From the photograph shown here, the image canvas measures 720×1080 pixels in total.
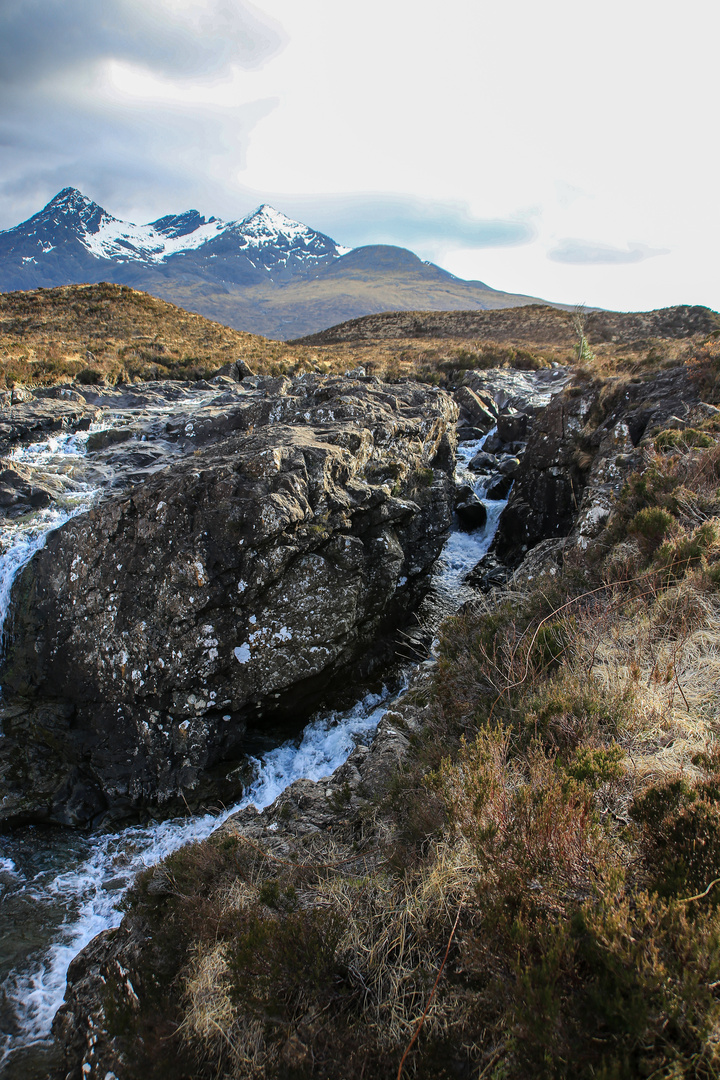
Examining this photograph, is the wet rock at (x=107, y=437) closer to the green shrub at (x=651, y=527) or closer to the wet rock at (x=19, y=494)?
the wet rock at (x=19, y=494)

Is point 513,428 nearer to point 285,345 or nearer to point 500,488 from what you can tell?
point 500,488

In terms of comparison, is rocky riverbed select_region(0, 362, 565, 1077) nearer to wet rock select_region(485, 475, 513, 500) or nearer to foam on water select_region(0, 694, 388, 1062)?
foam on water select_region(0, 694, 388, 1062)

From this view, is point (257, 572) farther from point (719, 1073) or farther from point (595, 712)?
point (719, 1073)

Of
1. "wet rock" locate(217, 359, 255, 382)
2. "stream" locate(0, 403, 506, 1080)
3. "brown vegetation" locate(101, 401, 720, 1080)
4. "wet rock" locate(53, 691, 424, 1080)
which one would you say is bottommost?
"stream" locate(0, 403, 506, 1080)

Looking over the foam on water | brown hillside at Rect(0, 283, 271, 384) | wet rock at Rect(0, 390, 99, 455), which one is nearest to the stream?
the foam on water

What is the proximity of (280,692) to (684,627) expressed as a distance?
5596mm

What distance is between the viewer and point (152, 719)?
281 inches

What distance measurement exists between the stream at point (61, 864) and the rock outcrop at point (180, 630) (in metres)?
0.33

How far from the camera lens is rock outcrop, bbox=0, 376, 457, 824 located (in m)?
7.09

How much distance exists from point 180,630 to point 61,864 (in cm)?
331

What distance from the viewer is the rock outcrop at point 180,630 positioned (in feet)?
23.3

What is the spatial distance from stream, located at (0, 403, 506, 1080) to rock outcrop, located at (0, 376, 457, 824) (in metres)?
0.33

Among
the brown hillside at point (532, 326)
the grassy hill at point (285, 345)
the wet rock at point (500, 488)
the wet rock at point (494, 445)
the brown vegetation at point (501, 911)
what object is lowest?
the brown vegetation at point (501, 911)

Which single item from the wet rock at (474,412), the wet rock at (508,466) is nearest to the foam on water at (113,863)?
the wet rock at (508,466)
